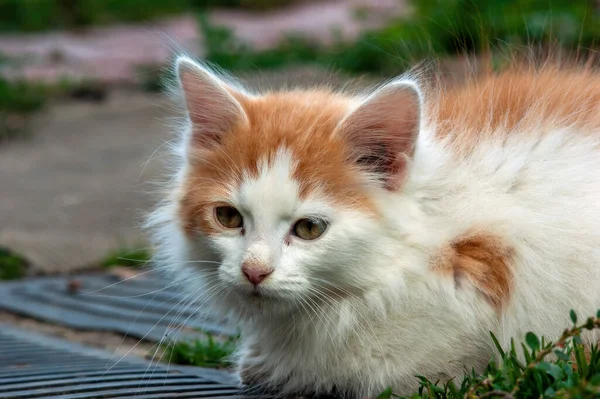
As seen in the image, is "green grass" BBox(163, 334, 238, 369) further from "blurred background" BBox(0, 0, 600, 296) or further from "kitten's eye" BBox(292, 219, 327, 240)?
"kitten's eye" BBox(292, 219, 327, 240)

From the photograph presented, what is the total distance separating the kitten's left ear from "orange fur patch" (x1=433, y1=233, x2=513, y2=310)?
0.90 ft

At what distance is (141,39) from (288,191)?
11.5 m

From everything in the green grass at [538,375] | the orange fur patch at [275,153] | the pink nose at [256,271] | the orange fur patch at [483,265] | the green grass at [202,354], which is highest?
the orange fur patch at [275,153]

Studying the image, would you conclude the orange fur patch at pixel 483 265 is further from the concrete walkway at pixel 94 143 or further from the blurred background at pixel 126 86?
the concrete walkway at pixel 94 143

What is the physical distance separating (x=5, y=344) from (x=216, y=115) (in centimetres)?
175

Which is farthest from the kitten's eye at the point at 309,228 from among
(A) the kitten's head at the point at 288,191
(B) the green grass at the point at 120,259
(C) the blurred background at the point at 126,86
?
(B) the green grass at the point at 120,259

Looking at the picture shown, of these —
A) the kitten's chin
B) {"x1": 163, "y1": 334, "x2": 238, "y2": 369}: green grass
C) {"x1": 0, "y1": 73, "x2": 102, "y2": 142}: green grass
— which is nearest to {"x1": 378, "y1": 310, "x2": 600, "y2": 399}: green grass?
the kitten's chin

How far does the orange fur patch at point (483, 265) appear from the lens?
9.05ft

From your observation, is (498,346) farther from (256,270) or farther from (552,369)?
(256,270)

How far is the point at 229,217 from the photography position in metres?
2.83

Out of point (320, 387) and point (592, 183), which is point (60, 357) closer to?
point (320, 387)

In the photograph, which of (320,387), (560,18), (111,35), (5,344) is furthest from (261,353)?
(111,35)

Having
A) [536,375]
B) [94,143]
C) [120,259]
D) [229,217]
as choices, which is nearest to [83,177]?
[94,143]

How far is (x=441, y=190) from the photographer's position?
113 inches
